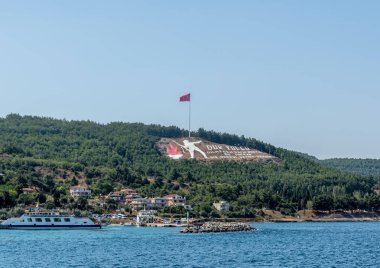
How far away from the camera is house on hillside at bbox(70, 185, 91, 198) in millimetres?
172062

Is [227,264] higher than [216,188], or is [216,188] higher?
[216,188]

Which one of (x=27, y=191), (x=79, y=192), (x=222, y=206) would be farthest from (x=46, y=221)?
(x=222, y=206)

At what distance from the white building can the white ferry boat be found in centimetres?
4941

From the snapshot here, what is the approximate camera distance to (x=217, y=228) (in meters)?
130

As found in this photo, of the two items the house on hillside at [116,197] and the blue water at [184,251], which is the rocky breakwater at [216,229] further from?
the house on hillside at [116,197]

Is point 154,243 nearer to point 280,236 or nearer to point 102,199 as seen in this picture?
point 280,236

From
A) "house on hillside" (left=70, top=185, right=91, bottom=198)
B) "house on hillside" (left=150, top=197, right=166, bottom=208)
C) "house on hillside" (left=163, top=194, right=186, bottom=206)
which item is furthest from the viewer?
"house on hillside" (left=163, top=194, right=186, bottom=206)

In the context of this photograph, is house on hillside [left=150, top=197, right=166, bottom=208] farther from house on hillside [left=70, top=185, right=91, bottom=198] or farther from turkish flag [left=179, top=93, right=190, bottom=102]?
turkish flag [left=179, top=93, right=190, bottom=102]

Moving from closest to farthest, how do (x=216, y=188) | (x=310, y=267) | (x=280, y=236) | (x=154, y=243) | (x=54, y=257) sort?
1. (x=310, y=267)
2. (x=54, y=257)
3. (x=154, y=243)
4. (x=280, y=236)
5. (x=216, y=188)

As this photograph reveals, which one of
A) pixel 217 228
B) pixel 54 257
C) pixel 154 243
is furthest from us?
pixel 217 228

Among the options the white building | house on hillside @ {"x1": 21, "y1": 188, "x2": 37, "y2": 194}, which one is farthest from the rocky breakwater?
house on hillside @ {"x1": 21, "y1": 188, "x2": 37, "y2": 194}

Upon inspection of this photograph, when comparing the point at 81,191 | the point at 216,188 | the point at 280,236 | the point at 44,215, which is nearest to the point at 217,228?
the point at 280,236

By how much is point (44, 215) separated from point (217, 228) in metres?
29.9

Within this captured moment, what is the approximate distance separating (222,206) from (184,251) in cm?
9413
